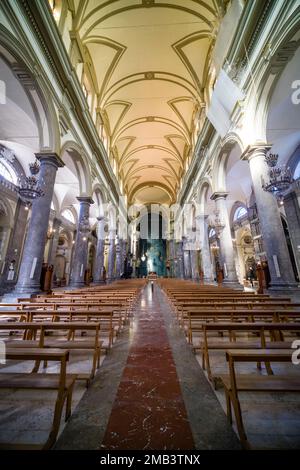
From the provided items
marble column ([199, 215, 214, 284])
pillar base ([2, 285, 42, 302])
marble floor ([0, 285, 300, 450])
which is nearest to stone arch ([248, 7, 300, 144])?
marble floor ([0, 285, 300, 450])

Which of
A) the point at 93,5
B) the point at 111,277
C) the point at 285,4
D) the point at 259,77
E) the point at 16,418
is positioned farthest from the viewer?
the point at 111,277

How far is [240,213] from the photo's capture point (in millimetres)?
18234

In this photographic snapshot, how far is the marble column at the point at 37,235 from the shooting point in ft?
19.7

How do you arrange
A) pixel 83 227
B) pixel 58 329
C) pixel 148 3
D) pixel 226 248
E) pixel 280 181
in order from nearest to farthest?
pixel 58 329 < pixel 280 181 < pixel 148 3 < pixel 226 248 < pixel 83 227

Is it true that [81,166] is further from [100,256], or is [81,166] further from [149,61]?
[149,61]

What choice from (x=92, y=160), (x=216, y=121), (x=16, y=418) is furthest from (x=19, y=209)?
(x=16, y=418)

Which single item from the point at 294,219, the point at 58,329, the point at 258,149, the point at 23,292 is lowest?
the point at 58,329

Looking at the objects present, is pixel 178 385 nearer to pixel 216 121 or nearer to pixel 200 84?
pixel 216 121

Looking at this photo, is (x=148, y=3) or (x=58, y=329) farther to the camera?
(x=148, y=3)

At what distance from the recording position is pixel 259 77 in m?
6.16

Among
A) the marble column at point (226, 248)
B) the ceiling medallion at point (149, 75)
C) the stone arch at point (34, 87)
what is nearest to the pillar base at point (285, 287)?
the marble column at point (226, 248)

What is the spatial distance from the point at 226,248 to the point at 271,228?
3.57 m

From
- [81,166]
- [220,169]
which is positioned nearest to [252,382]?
[220,169]

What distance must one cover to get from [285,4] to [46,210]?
29.1 feet
